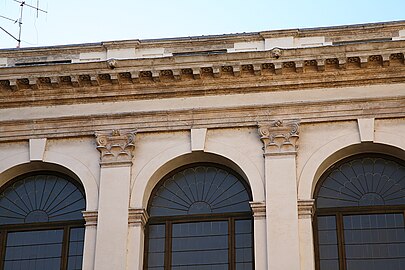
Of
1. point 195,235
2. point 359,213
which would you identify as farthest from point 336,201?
point 195,235

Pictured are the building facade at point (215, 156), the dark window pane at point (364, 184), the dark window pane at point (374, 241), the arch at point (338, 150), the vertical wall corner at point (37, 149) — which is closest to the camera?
the dark window pane at point (374, 241)

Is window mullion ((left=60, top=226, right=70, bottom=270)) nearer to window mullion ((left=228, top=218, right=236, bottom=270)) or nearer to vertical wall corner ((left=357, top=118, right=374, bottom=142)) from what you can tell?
window mullion ((left=228, top=218, right=236, bottom=270))

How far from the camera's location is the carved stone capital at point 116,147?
2756cm

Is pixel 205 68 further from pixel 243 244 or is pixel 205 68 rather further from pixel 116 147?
pixel 243 244

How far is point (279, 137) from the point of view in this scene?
27062mm

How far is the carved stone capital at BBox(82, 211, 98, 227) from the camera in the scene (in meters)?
26.8

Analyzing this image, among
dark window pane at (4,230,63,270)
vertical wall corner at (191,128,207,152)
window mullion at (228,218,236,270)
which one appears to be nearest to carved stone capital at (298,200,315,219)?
window mullion at (228,218,236,270)

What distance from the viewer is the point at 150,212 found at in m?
27.5

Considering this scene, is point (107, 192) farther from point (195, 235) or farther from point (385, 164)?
point (385, 164)

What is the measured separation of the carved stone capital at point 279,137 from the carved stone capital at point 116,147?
158 inches

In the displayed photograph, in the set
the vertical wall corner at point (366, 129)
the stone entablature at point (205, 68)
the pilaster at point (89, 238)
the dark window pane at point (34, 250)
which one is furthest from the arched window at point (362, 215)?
the dark window pane at point (34, 250)

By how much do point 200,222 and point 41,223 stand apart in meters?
4.91

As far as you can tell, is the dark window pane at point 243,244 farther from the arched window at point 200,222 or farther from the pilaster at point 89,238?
the pilaster at point 89,238

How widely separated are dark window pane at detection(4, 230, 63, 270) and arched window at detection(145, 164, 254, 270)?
2.81 metres
